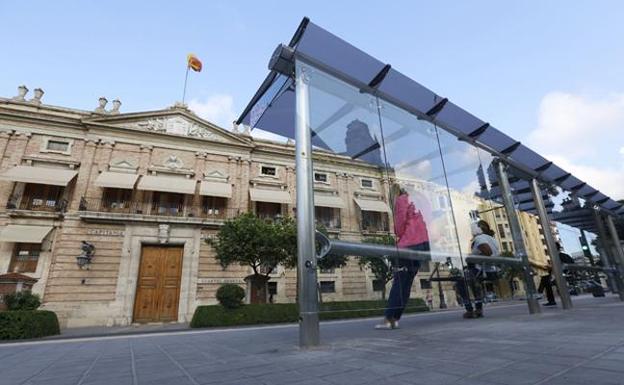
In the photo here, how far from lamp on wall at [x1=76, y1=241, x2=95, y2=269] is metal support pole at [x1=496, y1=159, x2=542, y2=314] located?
16752 millimetres

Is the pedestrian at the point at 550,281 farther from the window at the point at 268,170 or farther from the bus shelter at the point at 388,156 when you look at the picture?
the window at the point at 268,170

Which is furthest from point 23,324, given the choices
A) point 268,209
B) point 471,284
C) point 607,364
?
point 268,209

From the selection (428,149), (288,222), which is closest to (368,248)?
(428,149)

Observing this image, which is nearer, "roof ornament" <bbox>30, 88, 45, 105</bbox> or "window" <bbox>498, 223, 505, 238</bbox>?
"window" <bbox>498, 223, 505, 238</bbox>

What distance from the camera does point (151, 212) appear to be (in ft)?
50.8

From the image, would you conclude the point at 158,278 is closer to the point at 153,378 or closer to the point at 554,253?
the point at 153,378

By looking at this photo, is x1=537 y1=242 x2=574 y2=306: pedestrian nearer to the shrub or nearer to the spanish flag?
the shrub

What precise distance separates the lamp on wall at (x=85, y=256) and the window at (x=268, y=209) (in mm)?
8617

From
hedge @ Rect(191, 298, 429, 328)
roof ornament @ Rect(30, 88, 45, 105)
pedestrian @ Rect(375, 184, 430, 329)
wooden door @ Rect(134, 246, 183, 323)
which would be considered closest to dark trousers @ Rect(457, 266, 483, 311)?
pedestrian @ Rect(375, 184, 430, 329)

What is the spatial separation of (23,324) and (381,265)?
9683 millimetres

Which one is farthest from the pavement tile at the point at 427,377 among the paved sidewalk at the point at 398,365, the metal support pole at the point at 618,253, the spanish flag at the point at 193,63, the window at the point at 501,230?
the spanish flag at the point at 193,63

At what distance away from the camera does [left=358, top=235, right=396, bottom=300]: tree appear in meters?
3.11

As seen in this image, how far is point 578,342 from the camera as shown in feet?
6.26

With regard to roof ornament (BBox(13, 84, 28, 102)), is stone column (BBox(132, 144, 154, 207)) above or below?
below
